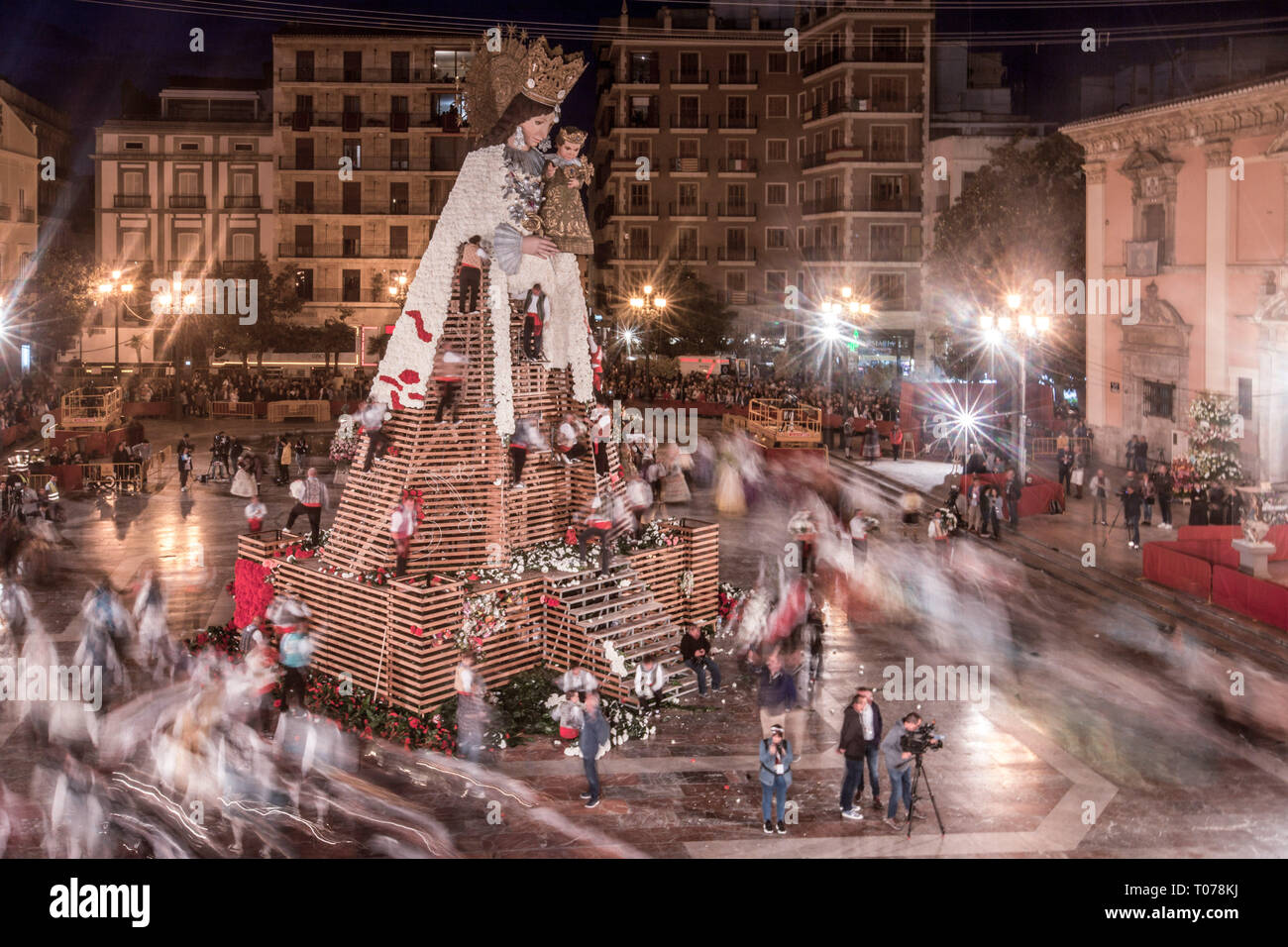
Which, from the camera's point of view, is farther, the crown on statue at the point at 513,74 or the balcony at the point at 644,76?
the balcony at the point at 644,76

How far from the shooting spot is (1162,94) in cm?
4059

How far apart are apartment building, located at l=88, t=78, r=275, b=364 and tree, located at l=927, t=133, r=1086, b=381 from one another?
1509 inches

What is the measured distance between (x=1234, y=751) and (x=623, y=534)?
811 centimetres

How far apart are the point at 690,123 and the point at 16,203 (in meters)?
34.0

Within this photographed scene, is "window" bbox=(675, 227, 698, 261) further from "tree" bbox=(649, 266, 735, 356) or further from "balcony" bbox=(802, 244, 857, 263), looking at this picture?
"balcony" bbox=(802, 244, 857, 263)

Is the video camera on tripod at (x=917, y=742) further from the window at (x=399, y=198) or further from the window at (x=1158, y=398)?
the window at (x=399, y=198)

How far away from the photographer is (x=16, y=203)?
2376 inches

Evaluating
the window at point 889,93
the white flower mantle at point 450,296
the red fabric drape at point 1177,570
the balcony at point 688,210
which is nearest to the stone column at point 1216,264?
the red fabric drape at point 1177,570

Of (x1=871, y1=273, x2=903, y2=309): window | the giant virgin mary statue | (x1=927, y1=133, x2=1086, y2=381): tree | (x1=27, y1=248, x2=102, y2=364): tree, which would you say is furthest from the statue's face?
(x1=871, y1=273, x2=903, y2=309): window

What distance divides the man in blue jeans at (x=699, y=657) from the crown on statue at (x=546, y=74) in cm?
703

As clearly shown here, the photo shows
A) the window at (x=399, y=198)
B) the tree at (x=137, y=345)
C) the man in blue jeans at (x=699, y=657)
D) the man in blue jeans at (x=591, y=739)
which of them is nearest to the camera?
the man in blue jeans at (x=591, y=739)

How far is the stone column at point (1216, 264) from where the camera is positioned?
33594mm

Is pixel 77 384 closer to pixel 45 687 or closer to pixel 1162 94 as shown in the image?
pixel 45 687

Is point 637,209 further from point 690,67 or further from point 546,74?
point 546,74
